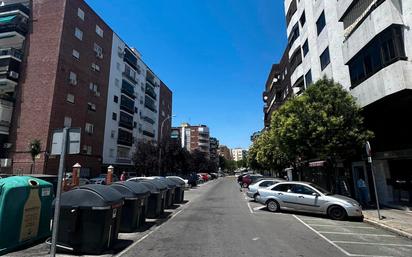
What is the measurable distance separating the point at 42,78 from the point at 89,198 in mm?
30768

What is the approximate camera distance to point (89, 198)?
24.6 feet

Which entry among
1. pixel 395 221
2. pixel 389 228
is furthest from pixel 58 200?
pixel 395 221

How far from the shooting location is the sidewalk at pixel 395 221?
1057cm

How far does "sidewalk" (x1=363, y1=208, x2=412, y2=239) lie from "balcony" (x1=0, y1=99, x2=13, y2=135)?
3480cm

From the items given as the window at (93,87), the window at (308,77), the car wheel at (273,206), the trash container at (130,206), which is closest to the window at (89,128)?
the window at (93,87)

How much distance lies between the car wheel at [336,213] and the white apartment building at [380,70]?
4.90m

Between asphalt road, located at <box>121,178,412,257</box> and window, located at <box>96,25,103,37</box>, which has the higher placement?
window, located at <box>96,25,103,37</box>

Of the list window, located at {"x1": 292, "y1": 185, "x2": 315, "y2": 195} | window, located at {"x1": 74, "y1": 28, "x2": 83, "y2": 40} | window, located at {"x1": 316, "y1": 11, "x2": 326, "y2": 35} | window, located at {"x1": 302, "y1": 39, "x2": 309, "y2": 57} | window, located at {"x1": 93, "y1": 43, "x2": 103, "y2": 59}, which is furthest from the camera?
window, located at {"x1": 93, "y1": 43, "x2": 103, "y2": 59}

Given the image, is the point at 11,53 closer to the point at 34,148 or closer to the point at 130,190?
the point at 34,148

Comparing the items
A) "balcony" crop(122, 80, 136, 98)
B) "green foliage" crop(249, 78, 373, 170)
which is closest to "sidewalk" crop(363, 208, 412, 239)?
"green foliage" crop(249, 78, 373, 170)

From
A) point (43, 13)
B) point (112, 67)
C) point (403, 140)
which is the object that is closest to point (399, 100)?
point (403, 140)

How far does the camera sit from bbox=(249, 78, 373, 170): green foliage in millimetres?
16375

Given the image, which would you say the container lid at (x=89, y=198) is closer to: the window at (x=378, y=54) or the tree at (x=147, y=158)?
the window at (x=378, y=54)

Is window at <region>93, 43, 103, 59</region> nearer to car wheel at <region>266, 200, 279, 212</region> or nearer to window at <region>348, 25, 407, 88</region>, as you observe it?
window at <region>348, 25, 407, 88</region>
